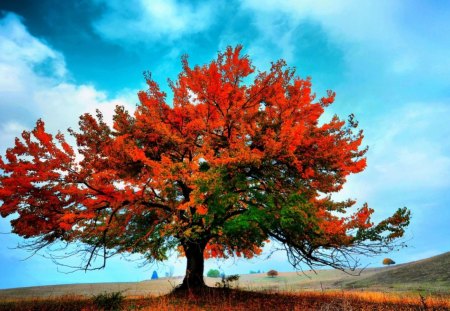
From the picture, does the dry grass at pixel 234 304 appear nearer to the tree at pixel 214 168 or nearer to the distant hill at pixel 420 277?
the tree at pixel 214 168

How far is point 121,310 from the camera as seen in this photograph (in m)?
11.0

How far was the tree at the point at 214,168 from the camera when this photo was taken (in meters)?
11.7

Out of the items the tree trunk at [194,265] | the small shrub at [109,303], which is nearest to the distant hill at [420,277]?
the tree trunk at [194,265]

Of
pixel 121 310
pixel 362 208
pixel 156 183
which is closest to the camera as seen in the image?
pixel 121 310

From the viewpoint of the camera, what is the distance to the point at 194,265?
1580cm

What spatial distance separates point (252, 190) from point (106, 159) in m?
6.76

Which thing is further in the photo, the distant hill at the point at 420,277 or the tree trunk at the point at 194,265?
the distant hill at the point at 420,277

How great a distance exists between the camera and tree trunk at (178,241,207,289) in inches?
609

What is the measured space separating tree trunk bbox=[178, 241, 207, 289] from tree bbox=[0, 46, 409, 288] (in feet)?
0.69

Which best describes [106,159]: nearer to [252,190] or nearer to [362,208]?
[252,190]

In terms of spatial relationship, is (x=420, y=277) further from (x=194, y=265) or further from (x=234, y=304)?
(x=234, y=304)

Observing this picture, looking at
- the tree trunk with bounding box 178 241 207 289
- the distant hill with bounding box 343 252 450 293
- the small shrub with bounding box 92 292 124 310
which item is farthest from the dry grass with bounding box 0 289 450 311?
the distant hill with bounding box 343 252 450 293

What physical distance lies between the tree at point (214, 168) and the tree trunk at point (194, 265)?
0.69ft

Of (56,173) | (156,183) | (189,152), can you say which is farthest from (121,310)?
(189,152)
